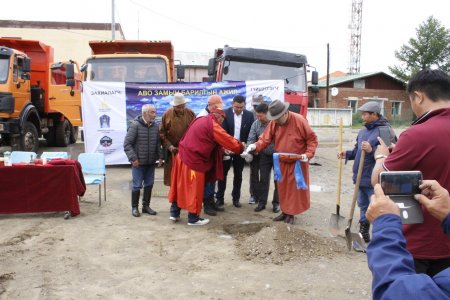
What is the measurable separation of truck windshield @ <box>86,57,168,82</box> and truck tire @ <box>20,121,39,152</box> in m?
2.52

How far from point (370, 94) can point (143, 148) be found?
36.6 meters

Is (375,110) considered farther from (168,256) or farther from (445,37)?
(445,37)

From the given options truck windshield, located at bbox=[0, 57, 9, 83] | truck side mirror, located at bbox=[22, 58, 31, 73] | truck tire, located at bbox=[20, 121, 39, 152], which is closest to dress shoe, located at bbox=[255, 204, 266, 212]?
truck tire, located at bbox=[20, 121, 39, 152]

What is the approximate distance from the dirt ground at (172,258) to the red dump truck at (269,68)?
4.50 metres

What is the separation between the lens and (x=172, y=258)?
15.3ft

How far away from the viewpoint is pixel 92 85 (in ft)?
31.7

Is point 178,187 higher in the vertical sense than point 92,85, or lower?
lower

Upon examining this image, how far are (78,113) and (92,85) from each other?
118 inches

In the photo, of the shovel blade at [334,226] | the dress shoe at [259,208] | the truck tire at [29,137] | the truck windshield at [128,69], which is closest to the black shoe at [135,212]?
the dress shoe at [259,208]

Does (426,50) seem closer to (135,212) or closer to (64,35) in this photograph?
(64,35)

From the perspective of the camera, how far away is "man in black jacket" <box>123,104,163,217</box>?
6.26m

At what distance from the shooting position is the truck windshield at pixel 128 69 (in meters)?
10.3

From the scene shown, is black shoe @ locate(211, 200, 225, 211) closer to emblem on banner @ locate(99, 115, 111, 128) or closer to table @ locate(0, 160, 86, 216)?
table @ locate(0, 160, 86, 216)

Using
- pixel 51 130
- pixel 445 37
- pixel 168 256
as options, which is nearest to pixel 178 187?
pixel 168 256
